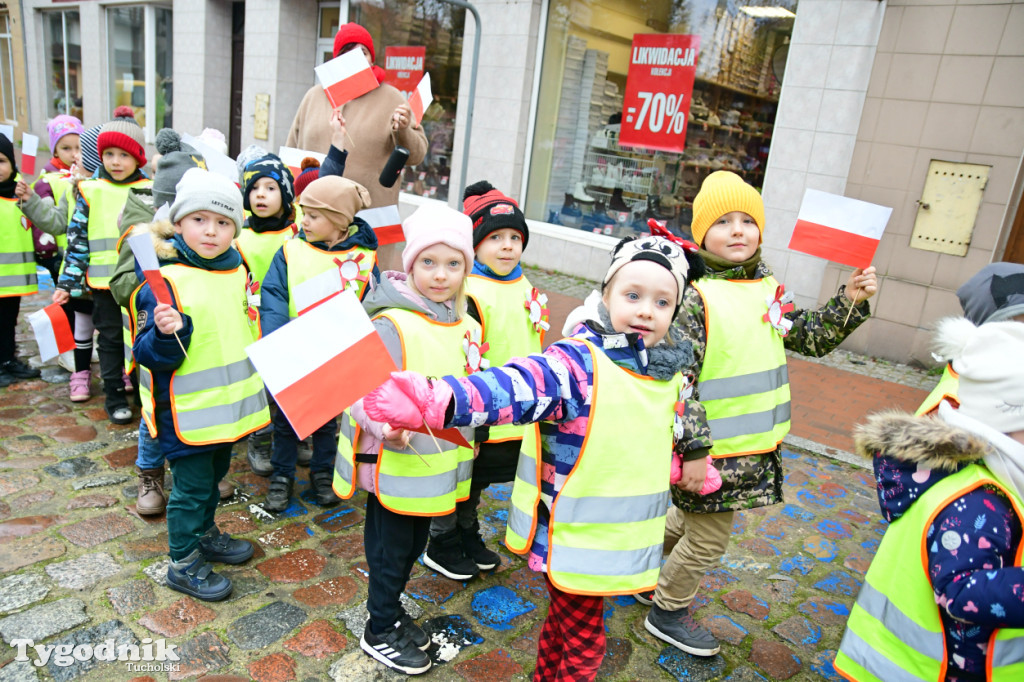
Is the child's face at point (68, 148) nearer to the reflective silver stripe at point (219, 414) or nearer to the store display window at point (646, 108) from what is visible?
the reflective silver stripe at point (219, 414)

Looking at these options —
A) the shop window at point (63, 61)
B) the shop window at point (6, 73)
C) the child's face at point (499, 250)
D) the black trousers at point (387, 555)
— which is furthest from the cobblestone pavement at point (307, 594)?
the shop window at point (6, 73)

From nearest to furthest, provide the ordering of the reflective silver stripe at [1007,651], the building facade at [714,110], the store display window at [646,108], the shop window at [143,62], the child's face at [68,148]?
the reflective silver stripe at [1007,651] < the child's face at [68,148] < the building facade at [714,110] < the store display window at [646,108] < the shop window at [143,62]

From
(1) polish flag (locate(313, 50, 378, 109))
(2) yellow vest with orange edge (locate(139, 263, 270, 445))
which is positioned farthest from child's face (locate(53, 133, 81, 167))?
(2) yellow vest with orange edge (locate(139, 263, 270, 445))

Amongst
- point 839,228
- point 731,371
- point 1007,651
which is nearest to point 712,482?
point 731,371

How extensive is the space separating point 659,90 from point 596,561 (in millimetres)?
7651

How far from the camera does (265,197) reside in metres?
3.76

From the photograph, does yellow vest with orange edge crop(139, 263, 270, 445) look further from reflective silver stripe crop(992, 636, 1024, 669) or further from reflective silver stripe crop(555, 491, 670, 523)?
reflective silver stripe crop(992, 636, 1024, 669)

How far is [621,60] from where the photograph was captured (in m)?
8.84

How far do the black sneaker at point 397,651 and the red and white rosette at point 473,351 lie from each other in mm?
988

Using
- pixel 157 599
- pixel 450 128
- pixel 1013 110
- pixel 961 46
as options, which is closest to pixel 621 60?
pixel 450 128

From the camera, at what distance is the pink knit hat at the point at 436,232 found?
7.97ft

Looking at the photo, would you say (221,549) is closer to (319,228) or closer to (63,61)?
(319,228)

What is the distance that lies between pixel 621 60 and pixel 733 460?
7430mm

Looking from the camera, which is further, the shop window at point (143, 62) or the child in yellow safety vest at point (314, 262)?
the shop window at point (143, 62)
